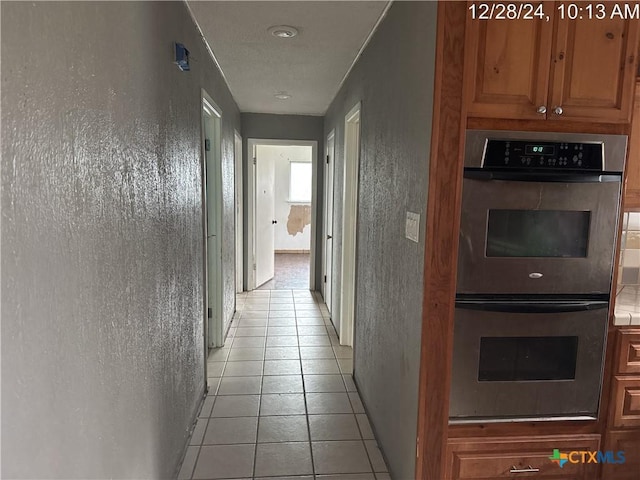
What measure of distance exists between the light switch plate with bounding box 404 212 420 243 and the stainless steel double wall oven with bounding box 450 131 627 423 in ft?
0.58

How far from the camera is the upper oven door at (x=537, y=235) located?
1.53 metres

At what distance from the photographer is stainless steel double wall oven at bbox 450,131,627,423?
60.2 inches

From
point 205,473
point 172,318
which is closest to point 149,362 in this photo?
point 172,318

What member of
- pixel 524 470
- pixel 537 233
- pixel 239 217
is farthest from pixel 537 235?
pixel 239 217

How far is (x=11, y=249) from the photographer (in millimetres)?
755

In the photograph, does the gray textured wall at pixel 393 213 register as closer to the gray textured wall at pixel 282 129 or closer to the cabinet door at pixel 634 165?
the cabinet door at pixel 634 165

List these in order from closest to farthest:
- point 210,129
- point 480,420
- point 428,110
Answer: point 428,110
point 480,420
point 210,129

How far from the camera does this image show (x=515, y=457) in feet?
5.48

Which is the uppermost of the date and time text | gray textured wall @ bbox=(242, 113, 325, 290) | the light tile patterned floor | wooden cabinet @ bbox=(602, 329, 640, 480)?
gray textured wall @ bbox=(242, 113, 325, 290)

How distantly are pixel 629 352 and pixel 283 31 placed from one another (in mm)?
2369

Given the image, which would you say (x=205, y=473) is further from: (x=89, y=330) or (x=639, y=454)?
(x=639, y=454)

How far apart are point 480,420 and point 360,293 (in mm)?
1318

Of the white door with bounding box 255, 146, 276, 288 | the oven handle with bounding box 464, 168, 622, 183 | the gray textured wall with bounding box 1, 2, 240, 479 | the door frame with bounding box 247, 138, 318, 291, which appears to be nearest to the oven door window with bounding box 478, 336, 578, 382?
the oven handle with bounding box 464, 168, 622, 183

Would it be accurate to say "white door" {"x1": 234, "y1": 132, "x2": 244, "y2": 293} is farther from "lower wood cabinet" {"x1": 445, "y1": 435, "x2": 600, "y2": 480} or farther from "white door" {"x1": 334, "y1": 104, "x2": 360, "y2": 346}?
"lower wood cabinet" {"x1": 445, "y1": 435, "x2": 600, "y2": 480}
